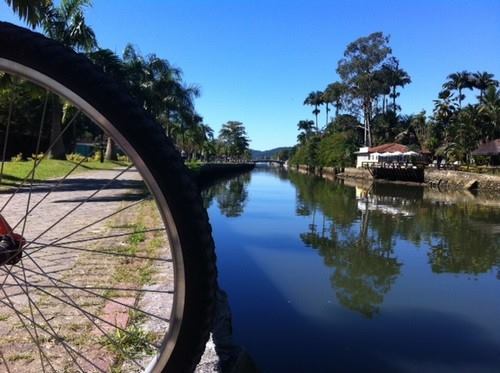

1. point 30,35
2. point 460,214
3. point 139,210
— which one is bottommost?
point 460,214

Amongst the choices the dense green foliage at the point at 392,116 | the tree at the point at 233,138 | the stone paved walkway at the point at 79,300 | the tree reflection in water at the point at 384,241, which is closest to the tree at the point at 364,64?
the dense green foliage at the point at 392,116

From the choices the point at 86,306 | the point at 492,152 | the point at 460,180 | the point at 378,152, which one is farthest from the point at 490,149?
the point at 86,306

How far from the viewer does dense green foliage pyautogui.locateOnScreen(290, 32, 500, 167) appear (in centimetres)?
4044

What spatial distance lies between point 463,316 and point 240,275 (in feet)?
9.76

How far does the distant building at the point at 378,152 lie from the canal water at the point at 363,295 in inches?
1277

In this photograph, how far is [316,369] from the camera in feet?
12.8

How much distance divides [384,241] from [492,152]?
27753mm

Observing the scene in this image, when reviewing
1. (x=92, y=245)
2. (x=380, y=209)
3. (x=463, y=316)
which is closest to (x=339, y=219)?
(x=380, y=209)

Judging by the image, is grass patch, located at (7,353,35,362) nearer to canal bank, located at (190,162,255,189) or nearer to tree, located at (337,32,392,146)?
canal bank, located at (190,162,255,189)

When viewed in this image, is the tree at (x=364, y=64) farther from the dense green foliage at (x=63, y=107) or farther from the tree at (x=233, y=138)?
the tree at (x=233, y=138)

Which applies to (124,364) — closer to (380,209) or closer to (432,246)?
(432,246)

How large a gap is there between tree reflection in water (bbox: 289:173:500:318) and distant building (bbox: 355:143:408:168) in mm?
26825

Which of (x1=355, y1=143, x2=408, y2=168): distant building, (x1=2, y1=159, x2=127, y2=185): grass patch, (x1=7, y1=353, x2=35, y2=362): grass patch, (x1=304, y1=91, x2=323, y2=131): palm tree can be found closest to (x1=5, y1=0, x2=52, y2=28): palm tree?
(x1=2, y1=159, x2=127, y2=185): grass patch

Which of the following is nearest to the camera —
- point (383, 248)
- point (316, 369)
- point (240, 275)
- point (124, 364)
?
point (124, 364)
